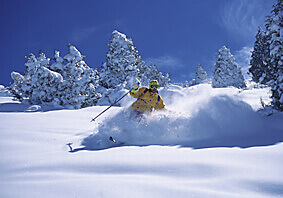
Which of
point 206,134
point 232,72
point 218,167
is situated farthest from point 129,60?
point 232,72

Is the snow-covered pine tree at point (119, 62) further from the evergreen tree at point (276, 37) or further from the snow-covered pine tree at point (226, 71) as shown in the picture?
the snow-covered pine tree at point (226, 71)

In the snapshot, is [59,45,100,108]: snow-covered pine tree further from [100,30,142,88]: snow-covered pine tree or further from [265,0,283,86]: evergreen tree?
[265,0,283,86]: evergreen tree

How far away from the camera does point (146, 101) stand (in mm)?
5082

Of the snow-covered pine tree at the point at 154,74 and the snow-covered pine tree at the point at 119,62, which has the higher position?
the snow-covered pine tree at the point at 154,74

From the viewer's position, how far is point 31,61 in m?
15.8

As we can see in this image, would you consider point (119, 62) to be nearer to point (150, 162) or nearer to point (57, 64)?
point (57, 64)

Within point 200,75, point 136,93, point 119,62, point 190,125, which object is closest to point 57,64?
point 119,62

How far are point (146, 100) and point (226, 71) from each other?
3121cm

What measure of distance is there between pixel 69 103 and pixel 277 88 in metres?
16.3

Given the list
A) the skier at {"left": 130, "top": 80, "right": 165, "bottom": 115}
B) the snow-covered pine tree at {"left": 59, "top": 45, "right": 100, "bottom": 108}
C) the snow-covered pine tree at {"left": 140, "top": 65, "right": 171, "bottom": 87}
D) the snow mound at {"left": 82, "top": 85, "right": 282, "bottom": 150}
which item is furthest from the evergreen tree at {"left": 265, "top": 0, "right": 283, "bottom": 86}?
the snow-covered pine tree at {"left": 140, "top": 65, "right": 171, "bottom": 87}

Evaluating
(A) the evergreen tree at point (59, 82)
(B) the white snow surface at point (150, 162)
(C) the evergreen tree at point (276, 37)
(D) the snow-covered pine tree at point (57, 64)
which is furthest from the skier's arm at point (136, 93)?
(D) the snow-covered pine tree at point (57, 64)

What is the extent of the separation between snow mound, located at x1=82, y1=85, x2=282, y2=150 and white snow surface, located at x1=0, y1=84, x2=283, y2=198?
0.02 m

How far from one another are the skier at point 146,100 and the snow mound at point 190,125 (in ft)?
0.95

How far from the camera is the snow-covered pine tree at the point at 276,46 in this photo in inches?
250
